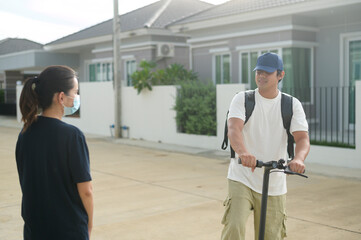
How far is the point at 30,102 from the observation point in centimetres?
268

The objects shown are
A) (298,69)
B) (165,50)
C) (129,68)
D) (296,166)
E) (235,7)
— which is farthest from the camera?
(129,68)

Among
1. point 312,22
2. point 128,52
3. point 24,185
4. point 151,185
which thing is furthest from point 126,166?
point 128,52

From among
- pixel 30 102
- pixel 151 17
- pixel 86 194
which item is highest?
pixel 151 17

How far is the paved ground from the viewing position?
18.7ft

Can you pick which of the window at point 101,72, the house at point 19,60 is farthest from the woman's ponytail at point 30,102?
the house at point 19,60

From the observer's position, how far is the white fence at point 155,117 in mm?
10047

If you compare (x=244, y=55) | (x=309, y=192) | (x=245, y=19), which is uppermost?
(x=245, y=19)

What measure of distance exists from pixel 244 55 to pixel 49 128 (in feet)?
41.8

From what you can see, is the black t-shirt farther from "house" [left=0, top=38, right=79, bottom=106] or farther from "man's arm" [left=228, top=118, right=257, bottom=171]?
"house" [left=0, top=38, right=79, bottom=106]

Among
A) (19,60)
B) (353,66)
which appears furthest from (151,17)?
(19,60)

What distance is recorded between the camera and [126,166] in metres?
10.4

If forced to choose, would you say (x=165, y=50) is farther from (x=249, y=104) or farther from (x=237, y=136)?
(x=237, y=136)

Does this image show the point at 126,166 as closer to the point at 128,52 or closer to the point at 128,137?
the point at 128,137

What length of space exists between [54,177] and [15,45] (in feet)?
103
